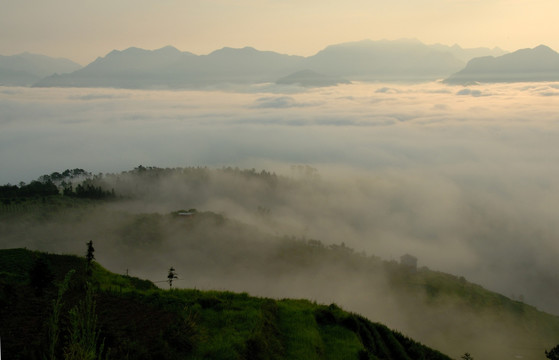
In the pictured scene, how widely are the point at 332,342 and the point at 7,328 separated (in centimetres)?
1916

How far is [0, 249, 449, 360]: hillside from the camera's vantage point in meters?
20.1

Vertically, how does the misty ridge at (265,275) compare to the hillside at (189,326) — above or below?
below

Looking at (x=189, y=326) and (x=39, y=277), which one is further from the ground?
(x=39, y=277)

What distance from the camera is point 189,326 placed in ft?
76.7

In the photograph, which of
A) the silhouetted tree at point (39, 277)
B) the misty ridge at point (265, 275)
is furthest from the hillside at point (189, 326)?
the misty ridge at point (265, 275)

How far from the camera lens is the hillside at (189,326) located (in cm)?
2008

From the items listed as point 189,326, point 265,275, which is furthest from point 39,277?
point 265,275

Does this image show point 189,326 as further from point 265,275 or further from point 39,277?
point 265,275

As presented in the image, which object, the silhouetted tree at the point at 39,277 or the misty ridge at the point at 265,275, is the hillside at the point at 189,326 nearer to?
the silhouetted tree at the point at 39,277

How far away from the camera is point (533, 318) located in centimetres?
16950

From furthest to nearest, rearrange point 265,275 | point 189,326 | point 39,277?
point 265,275, point 39,277, point 189,326

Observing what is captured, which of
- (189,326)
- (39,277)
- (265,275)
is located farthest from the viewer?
(265,275)

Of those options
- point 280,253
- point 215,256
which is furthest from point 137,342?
point 280,253

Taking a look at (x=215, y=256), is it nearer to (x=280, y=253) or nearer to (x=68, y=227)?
(x=280, y=253)
